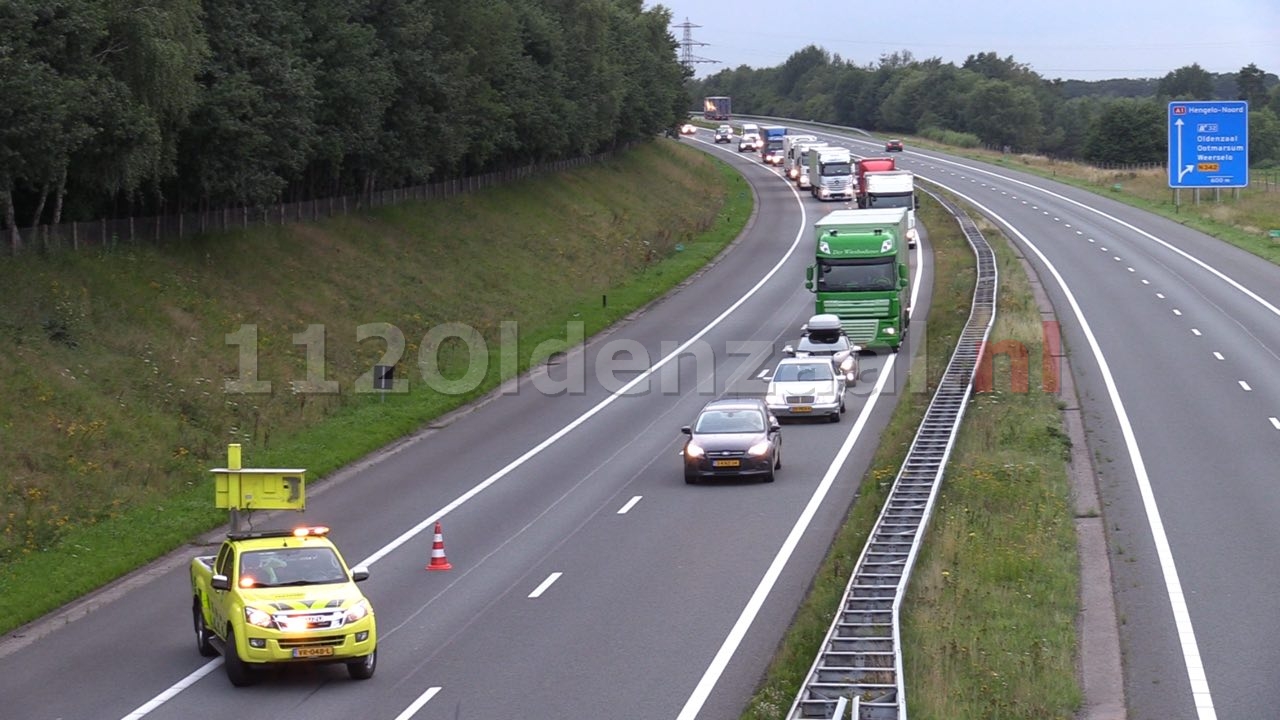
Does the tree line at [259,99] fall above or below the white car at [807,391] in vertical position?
above

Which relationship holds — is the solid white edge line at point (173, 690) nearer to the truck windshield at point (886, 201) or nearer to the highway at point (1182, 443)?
the highway at point (1182, 443)

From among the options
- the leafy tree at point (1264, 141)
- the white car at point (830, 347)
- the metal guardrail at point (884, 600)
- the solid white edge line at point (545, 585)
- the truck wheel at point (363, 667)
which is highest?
the leafy tree at point (1264, 141)

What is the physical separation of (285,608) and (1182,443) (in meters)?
21.3

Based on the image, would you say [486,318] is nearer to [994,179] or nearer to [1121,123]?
[994,179]

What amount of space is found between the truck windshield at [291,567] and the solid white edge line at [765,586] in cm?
443

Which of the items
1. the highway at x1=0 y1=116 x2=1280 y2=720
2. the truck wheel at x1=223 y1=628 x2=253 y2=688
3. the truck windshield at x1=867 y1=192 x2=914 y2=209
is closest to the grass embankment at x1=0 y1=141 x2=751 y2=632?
the highway at x1=0 y1=116 x2=1280 y2=720

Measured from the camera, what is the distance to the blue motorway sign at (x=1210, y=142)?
71812mm

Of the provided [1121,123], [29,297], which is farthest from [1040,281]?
[1121,123]

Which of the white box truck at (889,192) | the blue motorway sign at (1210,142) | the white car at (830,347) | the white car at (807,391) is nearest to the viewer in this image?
the white car at (807,391)

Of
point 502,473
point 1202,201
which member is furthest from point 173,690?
point 1202,201

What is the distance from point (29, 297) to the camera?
3319 centimetres

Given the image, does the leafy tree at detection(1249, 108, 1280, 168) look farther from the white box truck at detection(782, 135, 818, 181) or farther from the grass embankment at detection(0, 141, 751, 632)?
the grass embankment at detection(0, 141, 751, 632)

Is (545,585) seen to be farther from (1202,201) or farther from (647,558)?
(1202,201)

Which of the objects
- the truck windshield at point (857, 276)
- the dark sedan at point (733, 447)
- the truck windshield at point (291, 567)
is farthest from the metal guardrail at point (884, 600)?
the truck windshield at point (857, 276)
